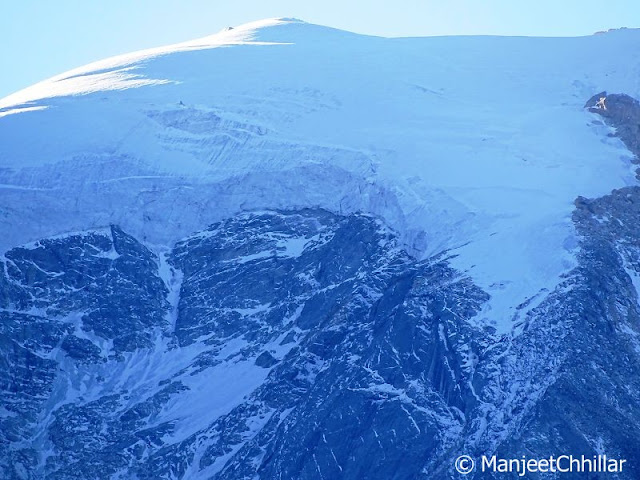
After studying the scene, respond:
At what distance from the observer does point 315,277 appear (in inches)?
3346

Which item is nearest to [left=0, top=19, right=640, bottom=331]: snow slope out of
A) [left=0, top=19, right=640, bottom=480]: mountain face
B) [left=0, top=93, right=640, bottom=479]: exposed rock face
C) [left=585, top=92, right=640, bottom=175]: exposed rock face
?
[left=0, top=19, right=640, bottom=480]: mountain face

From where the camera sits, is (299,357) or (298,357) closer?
(299,357)

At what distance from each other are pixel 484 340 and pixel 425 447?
5.82 m

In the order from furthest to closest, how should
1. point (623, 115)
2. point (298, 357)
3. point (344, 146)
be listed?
point (623, 115), point (344, 146), point (298, 357)

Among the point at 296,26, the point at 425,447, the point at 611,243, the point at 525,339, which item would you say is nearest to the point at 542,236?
the point at 611,243

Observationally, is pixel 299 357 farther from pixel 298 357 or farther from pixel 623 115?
pixel 623 115
